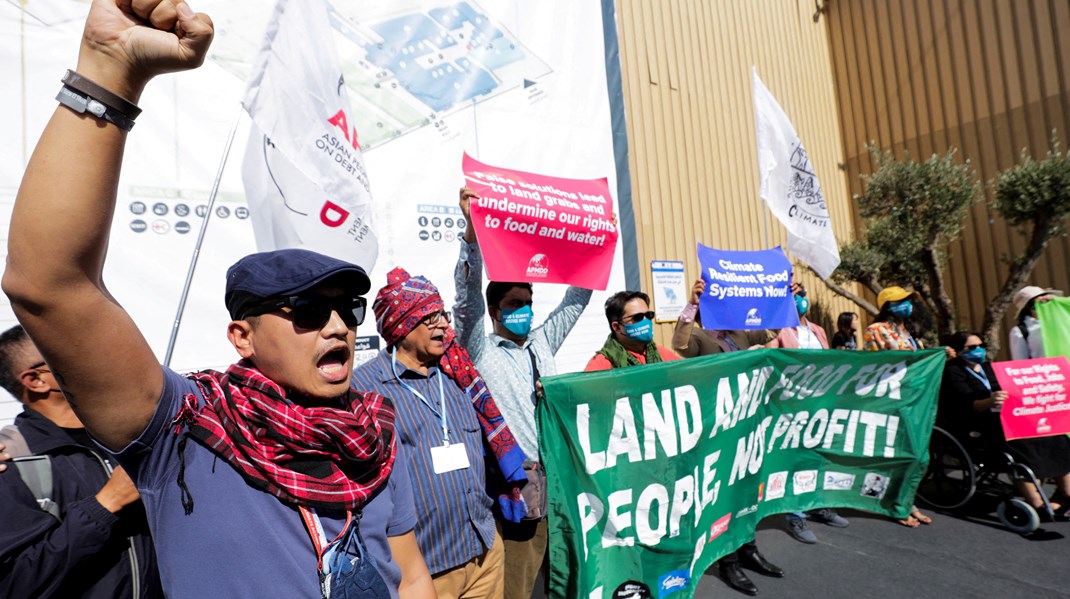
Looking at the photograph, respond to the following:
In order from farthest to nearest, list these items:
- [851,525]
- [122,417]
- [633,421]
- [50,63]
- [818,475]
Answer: [851,525] < [818,475] < [50,63] < [633,421] < [122,417]

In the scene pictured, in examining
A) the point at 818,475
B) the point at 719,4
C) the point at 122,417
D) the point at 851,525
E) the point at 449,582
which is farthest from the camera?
the point at 719,4

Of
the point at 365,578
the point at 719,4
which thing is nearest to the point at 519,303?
the point at 365,578

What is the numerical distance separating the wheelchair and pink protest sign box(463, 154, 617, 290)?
12.0 feet

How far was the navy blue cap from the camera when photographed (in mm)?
1144

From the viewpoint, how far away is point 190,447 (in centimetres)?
108

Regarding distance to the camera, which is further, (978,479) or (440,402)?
(978,479)

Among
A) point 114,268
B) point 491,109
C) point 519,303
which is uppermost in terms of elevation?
point 491,109

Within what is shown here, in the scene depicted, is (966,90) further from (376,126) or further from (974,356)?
(376,126)

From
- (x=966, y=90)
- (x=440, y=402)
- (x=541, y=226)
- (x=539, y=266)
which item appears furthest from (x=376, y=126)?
(x=966, y=90)

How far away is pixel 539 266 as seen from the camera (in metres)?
3.02

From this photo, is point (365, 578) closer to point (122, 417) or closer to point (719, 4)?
point (122, 417)

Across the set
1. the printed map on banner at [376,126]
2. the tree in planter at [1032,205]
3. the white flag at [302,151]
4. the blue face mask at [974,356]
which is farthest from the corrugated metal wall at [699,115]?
the white flag at [302,151]

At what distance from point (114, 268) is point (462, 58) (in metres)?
3.15

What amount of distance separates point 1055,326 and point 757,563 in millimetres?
3384
